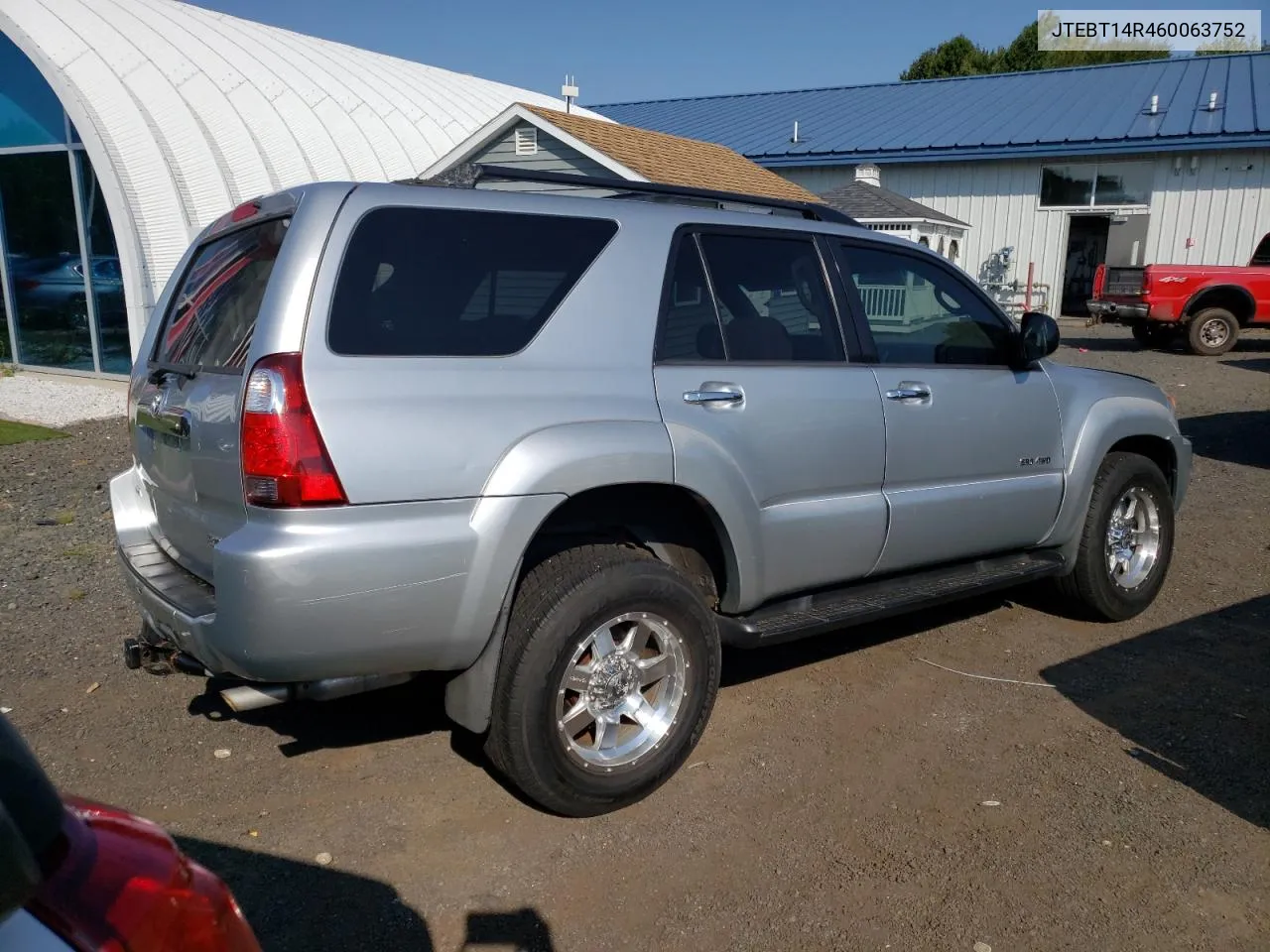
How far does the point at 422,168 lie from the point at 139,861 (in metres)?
17.0

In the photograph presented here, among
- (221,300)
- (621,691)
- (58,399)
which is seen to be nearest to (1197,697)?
(621,691)

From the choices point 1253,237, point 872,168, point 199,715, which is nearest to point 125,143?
point 199,715

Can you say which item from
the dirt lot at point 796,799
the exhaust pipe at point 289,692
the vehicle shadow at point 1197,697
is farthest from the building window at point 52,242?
the vehicle shadow at point 1197,697

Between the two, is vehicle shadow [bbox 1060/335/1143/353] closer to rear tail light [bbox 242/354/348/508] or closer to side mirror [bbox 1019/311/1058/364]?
side mirror [bbox 1019/311/1058/364]

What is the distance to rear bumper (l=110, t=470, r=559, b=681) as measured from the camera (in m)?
2.80

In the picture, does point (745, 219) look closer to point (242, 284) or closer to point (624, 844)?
point (242, 284)

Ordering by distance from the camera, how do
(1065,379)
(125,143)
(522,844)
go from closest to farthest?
(522,844), (1065,379), (125,143)

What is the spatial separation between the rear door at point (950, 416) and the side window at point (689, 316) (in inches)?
30.2

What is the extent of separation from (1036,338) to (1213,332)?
1542 cm

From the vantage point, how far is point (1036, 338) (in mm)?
4625

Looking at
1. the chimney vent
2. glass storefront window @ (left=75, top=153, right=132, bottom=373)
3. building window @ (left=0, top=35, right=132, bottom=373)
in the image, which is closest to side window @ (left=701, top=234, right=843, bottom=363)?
glass storefront window @ (left=75, top=153, right=132, bottom=373)

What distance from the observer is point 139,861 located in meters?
1.34

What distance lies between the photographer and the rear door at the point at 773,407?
3.59m

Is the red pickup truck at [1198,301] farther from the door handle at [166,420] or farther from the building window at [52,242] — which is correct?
the door handle at [166,420]
